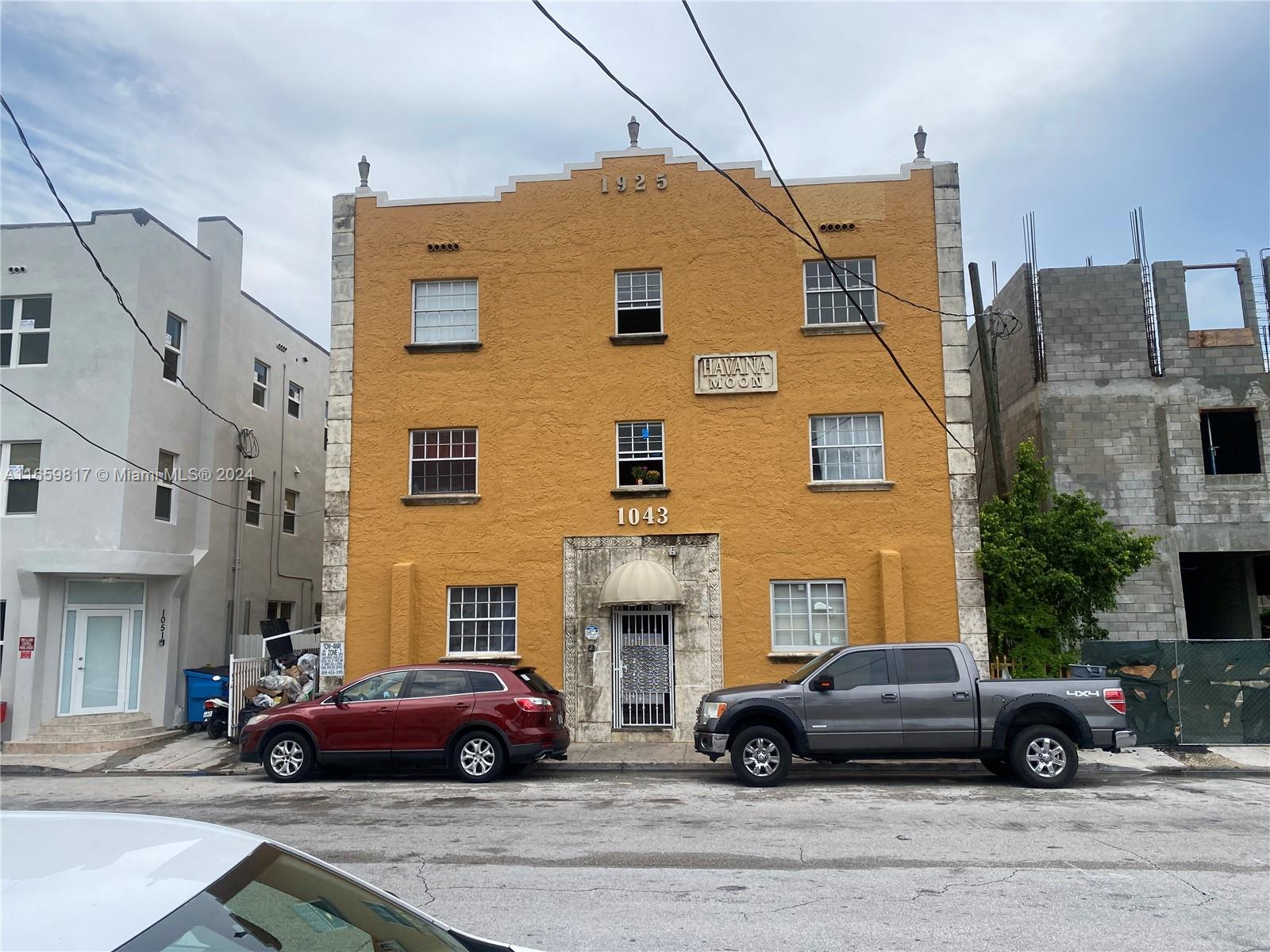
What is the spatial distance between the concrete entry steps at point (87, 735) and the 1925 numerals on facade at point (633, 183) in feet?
43.6

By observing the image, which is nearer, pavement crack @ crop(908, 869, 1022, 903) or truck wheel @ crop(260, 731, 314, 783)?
pavement crack @ crop(908, 869, 1022, 903)

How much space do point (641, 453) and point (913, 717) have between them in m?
7.47

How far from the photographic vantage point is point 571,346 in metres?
18.2

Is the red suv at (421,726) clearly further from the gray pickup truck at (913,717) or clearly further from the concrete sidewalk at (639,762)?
the gray pickup truck at (913,717)

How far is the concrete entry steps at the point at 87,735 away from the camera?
1708 centimetres

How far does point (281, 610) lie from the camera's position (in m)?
25.7

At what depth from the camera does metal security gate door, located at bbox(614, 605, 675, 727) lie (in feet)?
56.1

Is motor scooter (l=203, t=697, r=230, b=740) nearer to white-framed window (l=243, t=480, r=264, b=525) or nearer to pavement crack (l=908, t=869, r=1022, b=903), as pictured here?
white-framed window (l=243, t=480, r=264, b=525)

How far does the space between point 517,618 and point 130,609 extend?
25.9 feet

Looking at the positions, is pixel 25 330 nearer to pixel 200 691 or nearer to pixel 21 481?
pixel 21 481

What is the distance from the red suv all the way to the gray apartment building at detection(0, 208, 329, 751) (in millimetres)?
6050

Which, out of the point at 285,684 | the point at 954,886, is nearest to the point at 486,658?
the point at 285,684

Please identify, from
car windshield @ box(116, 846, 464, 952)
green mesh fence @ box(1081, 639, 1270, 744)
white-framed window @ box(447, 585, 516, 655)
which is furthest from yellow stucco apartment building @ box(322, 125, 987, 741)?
car windshield @ box(116, 846, 464, 952)

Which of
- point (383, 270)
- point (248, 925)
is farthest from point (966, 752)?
point (383, 270)
